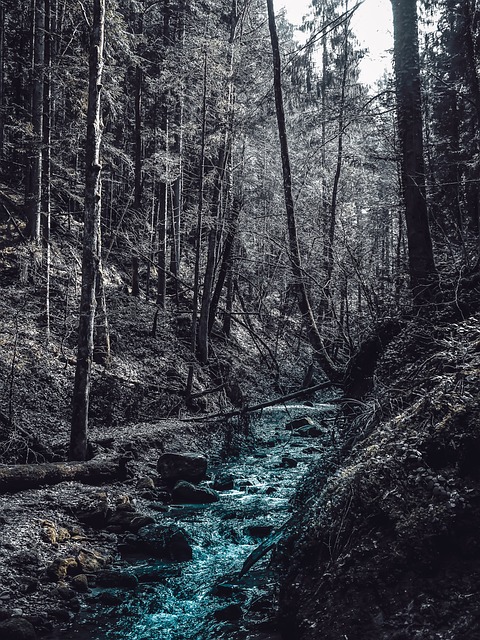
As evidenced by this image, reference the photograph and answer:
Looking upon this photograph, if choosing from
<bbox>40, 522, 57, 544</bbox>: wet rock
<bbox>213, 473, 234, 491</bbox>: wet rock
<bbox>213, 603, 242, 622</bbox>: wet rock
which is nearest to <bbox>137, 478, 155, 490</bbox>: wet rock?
<bbox>213, 473, 234, 491</bbox>: wet rock

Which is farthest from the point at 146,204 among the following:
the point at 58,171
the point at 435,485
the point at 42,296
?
the point at 435,485

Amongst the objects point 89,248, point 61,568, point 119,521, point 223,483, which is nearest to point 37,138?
point 89,248

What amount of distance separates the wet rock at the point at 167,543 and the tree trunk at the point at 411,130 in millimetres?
5033

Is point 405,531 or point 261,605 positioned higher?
point 405,531

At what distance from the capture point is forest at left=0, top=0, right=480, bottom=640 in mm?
4148

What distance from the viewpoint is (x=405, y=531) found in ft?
12.7

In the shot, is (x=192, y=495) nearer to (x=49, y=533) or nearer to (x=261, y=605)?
(x=49, y=533)

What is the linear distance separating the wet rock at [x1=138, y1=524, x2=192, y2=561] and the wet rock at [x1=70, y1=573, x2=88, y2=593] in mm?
1340

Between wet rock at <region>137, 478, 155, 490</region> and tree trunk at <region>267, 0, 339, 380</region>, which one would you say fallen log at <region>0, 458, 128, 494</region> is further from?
tree trunk at <region>267, 0, 339, 380</region>

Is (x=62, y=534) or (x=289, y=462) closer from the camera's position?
(x=62, y=534)

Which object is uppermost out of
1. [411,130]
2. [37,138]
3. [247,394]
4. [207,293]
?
[37,138]

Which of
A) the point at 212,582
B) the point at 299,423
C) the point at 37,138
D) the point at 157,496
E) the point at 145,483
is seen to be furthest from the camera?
the point at 299,423

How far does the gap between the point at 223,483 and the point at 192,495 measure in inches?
39.4

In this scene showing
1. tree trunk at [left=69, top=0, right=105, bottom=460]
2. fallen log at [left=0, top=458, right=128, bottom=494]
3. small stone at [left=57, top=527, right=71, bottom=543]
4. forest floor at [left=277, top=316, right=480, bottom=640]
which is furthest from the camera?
tree trunk at [left=69, top=0, right=105, bottom=460]
